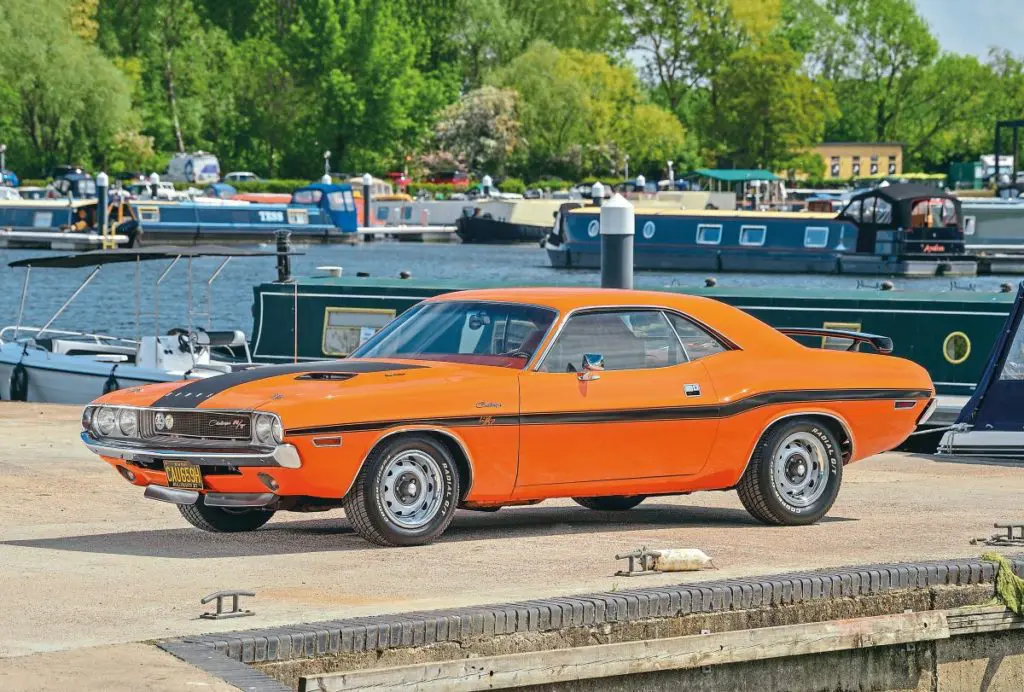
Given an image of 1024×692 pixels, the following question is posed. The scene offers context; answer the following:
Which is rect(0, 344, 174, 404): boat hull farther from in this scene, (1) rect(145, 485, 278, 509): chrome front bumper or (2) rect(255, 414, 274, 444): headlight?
(2) rect(255, 414, 274, 444): headlight

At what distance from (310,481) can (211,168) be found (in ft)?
326

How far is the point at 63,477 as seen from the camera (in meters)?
14.1

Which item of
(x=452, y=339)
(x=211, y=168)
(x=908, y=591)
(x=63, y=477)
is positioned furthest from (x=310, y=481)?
(x=211, y=168)

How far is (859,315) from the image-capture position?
22.8 metres

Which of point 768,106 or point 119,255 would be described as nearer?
point 119,255

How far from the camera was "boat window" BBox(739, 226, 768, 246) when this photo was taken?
2490 inches

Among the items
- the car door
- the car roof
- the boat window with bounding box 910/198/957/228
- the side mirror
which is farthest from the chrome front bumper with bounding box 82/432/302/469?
the boat window with bounding box 910/198/957/228

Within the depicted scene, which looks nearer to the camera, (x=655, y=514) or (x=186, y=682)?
(x=186, y=682)

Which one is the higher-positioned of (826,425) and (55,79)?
(55,79)

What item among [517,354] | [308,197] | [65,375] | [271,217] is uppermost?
[517,354]

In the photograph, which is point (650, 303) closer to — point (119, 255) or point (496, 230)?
point (119, 255)

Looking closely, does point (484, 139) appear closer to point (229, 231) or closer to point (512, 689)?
point (229, 231)

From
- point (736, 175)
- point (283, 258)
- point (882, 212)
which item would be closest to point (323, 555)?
point (283, 258)

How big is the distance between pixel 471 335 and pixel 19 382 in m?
16.0
